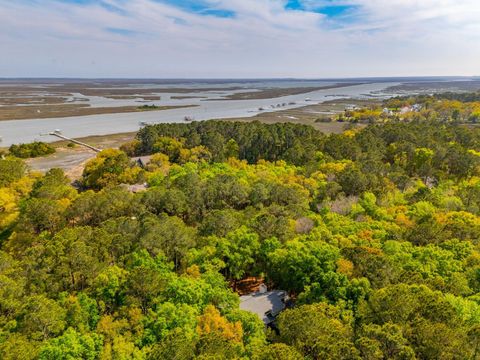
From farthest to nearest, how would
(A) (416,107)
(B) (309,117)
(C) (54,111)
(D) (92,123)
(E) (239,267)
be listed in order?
(A) (416,107)
(C) (54,111)
(B) (309,117)
(D) (92,123)
(E) (239,267)

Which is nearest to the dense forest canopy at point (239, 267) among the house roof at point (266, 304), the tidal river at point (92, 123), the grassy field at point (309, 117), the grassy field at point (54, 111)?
the house roof at point (266, 304)

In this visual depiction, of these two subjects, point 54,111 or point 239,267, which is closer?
point 239,267

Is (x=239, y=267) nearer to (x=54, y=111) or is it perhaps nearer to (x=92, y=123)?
(x=92, y=123)

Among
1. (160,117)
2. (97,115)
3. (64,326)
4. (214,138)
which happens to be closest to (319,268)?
(64,326)

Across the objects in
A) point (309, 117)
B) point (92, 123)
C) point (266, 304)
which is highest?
point (309, 117)

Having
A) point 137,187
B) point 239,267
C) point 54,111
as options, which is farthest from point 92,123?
point 239,267

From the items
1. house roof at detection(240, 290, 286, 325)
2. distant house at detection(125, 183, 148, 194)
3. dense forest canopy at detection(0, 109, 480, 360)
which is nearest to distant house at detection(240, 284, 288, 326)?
house roof at detection(240, 290, 286, 325)

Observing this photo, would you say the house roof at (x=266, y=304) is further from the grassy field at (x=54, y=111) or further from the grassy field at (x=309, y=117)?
the grassy field at (x=54, y=111)
